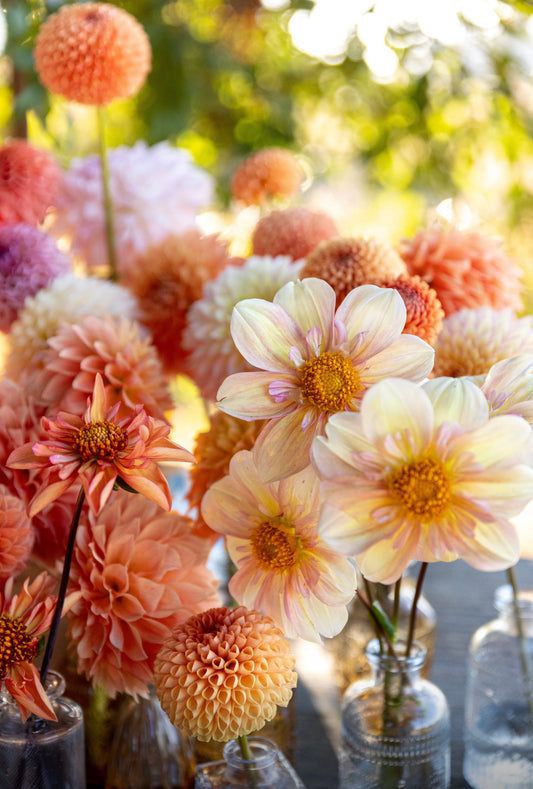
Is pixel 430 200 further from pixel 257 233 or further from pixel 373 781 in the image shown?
pixel 373 781

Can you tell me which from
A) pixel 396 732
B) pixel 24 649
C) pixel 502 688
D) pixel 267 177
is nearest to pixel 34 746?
pixel 24 649

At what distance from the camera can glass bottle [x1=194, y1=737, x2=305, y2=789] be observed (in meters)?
0.32

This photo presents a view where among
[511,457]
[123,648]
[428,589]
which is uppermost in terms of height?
[511,457]

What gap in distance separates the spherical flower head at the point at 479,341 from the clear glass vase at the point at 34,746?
0.23 metres

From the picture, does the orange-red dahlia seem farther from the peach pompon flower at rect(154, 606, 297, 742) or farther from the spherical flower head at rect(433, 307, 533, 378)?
the peach pompon flower at rect(154, 606, 297, 742)

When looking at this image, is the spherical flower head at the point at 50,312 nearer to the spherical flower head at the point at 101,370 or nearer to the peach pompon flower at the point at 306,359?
the spherical flower head at the point at 101,370

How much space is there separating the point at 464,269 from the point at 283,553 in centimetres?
20

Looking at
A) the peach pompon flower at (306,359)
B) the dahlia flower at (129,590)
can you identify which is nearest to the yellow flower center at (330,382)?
the peach pompon flower at (306,359)

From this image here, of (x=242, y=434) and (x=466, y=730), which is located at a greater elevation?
(x=242, y=434)

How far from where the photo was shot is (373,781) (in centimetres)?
38

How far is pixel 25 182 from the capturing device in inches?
20.2

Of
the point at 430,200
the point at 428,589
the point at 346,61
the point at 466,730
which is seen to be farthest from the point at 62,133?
the point at 466,730

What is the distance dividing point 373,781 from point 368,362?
0.74ft

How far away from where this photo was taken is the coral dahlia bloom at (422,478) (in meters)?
0.24
